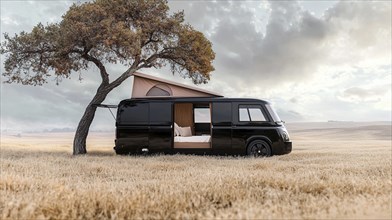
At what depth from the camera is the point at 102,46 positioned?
55.1ft

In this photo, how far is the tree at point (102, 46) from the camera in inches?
663

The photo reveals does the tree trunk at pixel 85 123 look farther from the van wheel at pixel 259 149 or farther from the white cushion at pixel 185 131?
the van wheel at pixel 259 149

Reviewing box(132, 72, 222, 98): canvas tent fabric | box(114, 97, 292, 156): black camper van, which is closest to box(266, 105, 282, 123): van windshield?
box(114, 97, 292, 156): black camper van

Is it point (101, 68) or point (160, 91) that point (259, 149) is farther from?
point (101, 68)

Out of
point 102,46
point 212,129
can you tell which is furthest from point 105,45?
point 212,129

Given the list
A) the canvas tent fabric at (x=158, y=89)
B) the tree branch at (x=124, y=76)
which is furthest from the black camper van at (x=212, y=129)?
the tree branch at (x=124, y=76)

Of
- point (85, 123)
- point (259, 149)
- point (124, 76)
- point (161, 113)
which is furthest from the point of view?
point (124, 76)

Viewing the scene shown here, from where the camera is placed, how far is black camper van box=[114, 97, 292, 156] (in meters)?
14.2

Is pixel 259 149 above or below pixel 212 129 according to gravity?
below

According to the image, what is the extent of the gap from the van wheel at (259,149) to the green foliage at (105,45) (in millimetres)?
6098

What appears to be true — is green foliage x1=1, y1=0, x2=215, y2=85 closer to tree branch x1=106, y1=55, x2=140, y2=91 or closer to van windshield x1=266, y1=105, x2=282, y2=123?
tree branch x1=106, y1=55, x2=140, y2=91

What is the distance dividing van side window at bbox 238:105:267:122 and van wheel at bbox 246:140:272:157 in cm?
94

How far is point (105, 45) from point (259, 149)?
8.39 m

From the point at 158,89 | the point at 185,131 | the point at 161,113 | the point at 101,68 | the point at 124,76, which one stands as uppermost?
the point at 101,68
